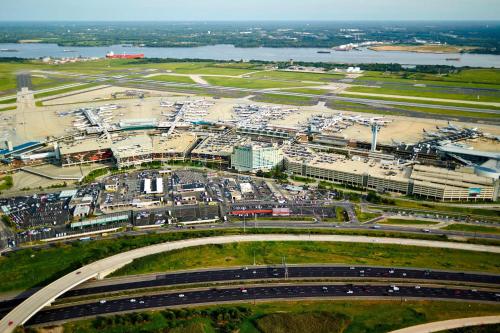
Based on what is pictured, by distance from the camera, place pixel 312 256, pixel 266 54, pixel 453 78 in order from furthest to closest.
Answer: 1. pixel 266 54
2. pixel 453 78
3. pixel 312 256

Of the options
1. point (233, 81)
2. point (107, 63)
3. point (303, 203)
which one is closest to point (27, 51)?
point (107, 63)

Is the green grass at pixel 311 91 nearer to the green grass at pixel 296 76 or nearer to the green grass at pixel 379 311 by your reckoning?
the green grass at pixel 296 76

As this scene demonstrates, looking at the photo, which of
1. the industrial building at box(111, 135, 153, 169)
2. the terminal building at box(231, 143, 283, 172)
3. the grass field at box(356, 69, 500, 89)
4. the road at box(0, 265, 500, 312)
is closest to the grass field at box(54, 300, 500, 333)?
the road at box(0, 265, 500, 312)

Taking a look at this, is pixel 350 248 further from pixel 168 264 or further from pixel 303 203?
pixel 168 264

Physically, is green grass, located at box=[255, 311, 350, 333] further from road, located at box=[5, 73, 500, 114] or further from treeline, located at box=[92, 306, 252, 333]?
road, located at box=[5, 73, 500, 114]

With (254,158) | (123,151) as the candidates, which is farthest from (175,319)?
(123,151)

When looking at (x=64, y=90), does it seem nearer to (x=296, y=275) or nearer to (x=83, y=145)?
→ (x=83, y=145)
